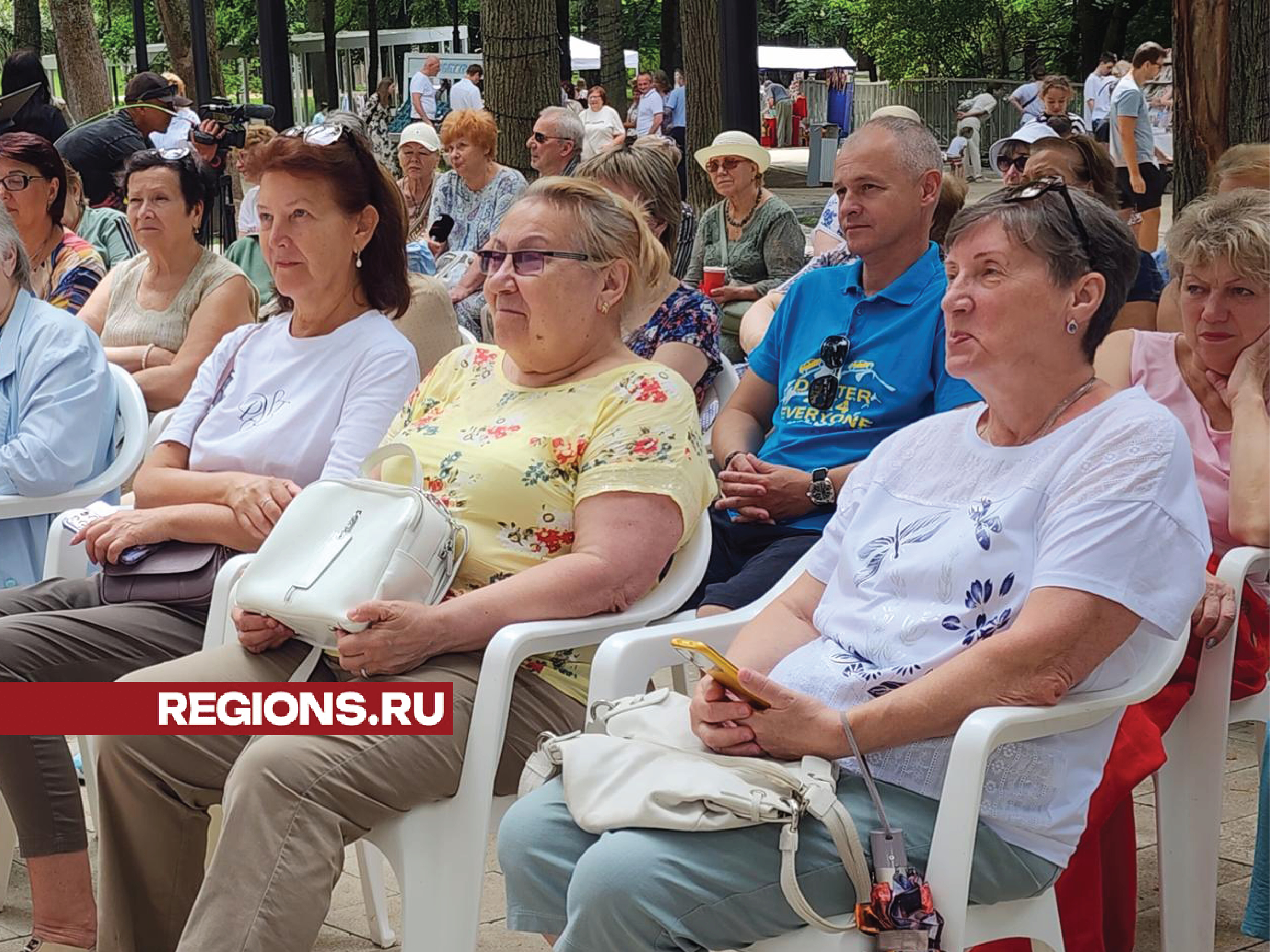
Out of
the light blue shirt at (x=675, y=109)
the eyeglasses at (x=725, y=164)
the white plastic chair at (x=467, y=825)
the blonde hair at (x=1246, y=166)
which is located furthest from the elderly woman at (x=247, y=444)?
the light blue shirt at (x=675, y=109)

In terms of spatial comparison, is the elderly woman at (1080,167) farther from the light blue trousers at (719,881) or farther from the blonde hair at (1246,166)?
the light blue trousers at (719,881)

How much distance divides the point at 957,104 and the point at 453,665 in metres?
31.7

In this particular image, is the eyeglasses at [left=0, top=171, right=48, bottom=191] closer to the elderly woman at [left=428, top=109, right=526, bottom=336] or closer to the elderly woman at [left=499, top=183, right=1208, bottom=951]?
the elderly woman at [left=428, top=109, right=526, bottom=336]

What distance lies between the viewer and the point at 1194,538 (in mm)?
2162

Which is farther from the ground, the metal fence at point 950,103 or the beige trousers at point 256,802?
the metal fence at point 950,103

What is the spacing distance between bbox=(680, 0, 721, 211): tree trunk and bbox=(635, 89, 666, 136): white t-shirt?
14602mm

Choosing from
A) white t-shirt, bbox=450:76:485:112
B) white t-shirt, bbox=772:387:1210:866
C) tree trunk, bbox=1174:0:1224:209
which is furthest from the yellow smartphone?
white t-shirt, bbox=450:76:485:112

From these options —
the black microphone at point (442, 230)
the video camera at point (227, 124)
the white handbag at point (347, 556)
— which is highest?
the video camera at point (227, 124)

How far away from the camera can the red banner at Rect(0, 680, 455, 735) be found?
2564 millimetres

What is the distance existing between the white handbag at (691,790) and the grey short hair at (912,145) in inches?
67.4

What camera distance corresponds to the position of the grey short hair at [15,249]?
3885mm

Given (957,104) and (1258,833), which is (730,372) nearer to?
(1258,833)

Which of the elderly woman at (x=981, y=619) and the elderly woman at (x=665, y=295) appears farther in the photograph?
the elderly woman at (x=665, y=295)

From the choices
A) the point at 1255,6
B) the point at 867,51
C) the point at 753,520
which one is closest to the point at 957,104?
the point at 867,51
